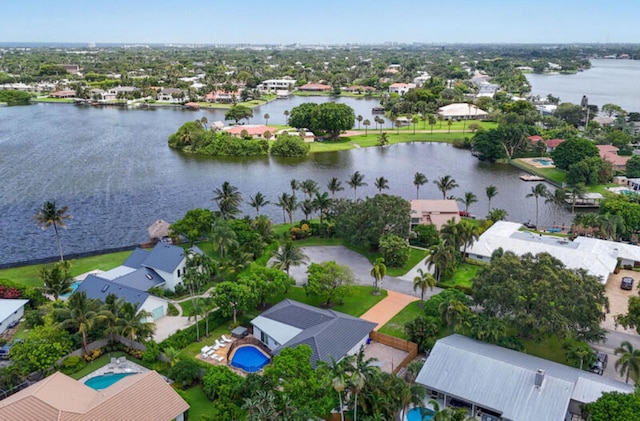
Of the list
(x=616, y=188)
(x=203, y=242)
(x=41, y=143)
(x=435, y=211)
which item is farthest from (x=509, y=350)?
(x=41, y=143)

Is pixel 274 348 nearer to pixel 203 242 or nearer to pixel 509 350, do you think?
pixel 509 350

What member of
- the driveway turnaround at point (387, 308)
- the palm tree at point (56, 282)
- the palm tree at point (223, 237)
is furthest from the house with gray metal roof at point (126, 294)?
the driveway turnaround at point (387, 308)

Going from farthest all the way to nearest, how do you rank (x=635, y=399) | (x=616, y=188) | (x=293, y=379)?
(x=616, y=188), (x=293, y=379), (x=635, y=399)

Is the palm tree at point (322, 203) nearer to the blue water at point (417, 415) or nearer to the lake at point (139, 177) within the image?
the lake at point (139, 177)

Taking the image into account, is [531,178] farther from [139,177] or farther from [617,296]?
[139,177]

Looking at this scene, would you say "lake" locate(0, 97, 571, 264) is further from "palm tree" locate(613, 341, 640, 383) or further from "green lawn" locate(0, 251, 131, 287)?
"palm tree" locate(613, 341, 640, 383)

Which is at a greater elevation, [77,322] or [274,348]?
[77,322]
